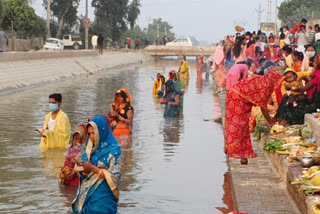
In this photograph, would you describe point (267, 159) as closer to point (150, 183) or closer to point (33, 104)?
point (150, 183)

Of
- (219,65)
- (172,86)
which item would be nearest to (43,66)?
(219,65)

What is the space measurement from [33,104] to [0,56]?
264 inches

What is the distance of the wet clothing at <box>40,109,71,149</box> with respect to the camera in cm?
1107

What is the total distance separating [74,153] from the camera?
862cm

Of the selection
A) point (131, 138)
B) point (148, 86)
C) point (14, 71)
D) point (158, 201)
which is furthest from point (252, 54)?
point (158, 201)

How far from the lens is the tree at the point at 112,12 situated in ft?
248

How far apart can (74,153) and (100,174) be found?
2.16 m

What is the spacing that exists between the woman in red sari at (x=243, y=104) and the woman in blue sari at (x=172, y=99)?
6685 mm

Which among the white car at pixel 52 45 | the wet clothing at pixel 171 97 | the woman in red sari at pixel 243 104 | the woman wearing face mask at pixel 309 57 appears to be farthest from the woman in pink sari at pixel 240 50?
the white car at pixel 52 45

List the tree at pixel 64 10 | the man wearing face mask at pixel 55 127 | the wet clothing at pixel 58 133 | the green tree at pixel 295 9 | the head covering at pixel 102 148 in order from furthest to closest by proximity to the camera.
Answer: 1. the green tree at pixel 295 9
2. the tree at pixel 64 10
3. the wet clothing at pixel 58 133
4. the man wearing face mask at pixel 55 127
5. the head covering at pixel 102 148

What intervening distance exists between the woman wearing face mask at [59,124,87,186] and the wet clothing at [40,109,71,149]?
→ 2.18 metres

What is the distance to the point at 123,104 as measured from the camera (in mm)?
12320

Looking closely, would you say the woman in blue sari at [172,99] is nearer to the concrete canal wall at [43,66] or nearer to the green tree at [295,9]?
the concrete canal wall at [43,66]

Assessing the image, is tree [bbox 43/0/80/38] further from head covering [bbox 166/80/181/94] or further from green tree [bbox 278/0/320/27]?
head covering [bbox 166/80/181/94]
